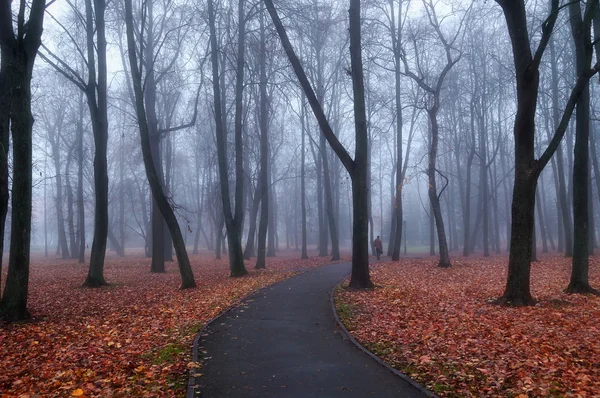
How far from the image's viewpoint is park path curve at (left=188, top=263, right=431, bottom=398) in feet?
17.6

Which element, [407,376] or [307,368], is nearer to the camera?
[407,376]

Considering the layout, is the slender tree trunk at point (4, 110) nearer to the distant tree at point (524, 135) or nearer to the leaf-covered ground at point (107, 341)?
the leaf-covered ground at point (107, 341)

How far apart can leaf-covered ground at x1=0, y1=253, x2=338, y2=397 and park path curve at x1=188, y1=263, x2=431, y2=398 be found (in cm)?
46

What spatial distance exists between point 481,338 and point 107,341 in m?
6.22

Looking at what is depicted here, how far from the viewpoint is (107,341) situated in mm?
8031

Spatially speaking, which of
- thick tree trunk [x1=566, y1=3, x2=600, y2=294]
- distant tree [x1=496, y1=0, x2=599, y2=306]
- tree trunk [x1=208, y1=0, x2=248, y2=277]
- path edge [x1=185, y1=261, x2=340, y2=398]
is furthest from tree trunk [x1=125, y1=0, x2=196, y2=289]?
thick tree trunk [x1=566, y1=3, x2=600, y2=294]

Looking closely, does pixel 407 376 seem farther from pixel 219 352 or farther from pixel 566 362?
pixel 219 352

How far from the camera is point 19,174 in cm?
974

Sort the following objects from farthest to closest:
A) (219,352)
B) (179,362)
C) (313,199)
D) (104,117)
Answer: (313,199), (104,117), (219,352), (179,362)

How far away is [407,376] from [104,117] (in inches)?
592

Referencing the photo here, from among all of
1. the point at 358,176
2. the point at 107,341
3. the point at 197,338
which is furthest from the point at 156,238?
the point at 197,338

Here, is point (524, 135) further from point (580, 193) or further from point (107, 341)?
point (107, 341)

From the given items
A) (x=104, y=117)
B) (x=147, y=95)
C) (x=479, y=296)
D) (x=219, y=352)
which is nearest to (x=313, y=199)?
(x=147, y=95)

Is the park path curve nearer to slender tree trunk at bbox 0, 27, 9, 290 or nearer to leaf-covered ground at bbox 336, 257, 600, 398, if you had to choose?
leaf-covered ground at bbox 336, 257, 600, 398
